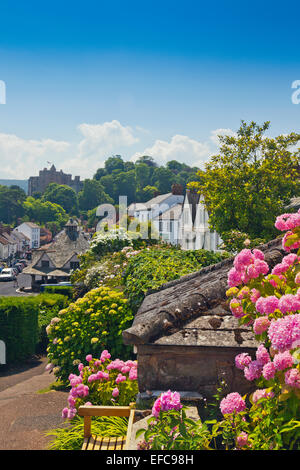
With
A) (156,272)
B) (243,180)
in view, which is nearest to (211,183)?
(243,180)

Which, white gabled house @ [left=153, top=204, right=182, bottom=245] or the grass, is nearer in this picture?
the grass

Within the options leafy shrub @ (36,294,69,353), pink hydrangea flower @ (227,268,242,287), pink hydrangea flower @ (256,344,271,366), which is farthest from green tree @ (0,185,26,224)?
pink hydrangea flower @ (256,344,271,366)

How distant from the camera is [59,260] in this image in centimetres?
5819

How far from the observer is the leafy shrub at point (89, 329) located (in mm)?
9933

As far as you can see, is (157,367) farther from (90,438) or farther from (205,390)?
(90,438)

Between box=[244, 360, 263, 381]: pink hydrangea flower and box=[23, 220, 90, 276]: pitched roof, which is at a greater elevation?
box=[244, 360, 263, 381]: pink hydrangea flower

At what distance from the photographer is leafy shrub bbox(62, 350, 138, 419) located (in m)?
7.23

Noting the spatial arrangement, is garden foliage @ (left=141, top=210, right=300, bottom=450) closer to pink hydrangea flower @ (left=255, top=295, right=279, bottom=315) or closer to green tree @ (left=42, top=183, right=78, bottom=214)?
pink hydrangea flower @ (left=255, top=295, right=279, bottom=315)

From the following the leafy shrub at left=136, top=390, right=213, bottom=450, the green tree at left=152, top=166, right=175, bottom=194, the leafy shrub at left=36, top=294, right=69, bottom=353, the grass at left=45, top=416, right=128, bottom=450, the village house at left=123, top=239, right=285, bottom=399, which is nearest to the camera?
the leafy shrub at left=136, top=390, right=213, bottom=450

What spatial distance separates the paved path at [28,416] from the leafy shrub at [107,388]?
2.78 ft

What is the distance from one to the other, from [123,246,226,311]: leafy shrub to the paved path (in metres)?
2.87

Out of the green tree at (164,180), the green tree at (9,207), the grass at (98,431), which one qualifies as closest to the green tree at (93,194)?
the green tree at (164,180)

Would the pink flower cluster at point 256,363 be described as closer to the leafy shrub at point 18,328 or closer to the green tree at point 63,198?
the leafy shrub at point 18,328
